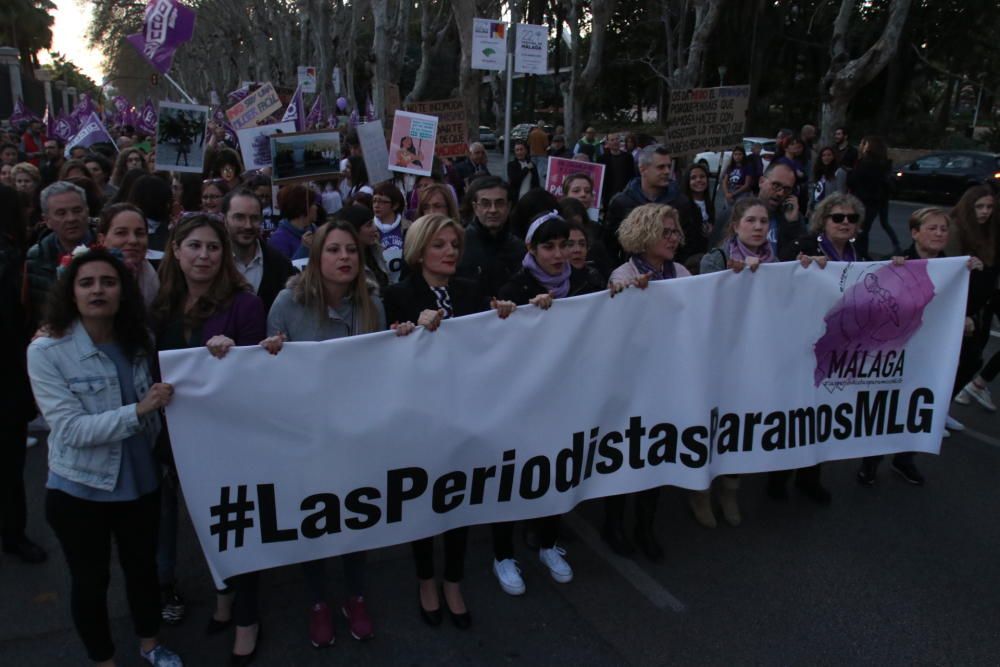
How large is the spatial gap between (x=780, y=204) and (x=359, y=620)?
12.5 feet

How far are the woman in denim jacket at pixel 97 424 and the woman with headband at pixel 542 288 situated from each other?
1517 mm

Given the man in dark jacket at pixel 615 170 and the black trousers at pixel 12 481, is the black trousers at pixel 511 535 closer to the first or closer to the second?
the black trousers at pixel 12 481

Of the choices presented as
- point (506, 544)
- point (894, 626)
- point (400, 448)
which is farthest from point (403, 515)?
point (894, 626)

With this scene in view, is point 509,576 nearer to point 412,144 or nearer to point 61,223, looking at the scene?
point 61,223

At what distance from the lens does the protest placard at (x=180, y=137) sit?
7320mm

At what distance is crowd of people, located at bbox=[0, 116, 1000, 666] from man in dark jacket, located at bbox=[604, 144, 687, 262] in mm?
16

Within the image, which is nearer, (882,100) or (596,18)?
(596,18)

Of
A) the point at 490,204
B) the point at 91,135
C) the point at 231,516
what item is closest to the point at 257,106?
the point at 91,135

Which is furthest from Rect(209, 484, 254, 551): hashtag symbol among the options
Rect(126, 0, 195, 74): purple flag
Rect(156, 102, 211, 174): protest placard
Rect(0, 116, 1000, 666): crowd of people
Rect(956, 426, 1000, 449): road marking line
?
Rect(126, 0, 195, 74): purple flag

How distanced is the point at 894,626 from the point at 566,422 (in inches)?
64.0

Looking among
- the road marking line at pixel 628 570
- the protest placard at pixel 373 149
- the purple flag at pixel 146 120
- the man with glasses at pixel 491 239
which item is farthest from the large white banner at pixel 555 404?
the purple flag at pixel 146 120

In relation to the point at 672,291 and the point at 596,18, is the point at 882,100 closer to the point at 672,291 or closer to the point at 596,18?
the point at 596,18

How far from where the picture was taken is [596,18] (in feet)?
57.6

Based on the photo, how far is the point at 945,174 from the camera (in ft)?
67.3
